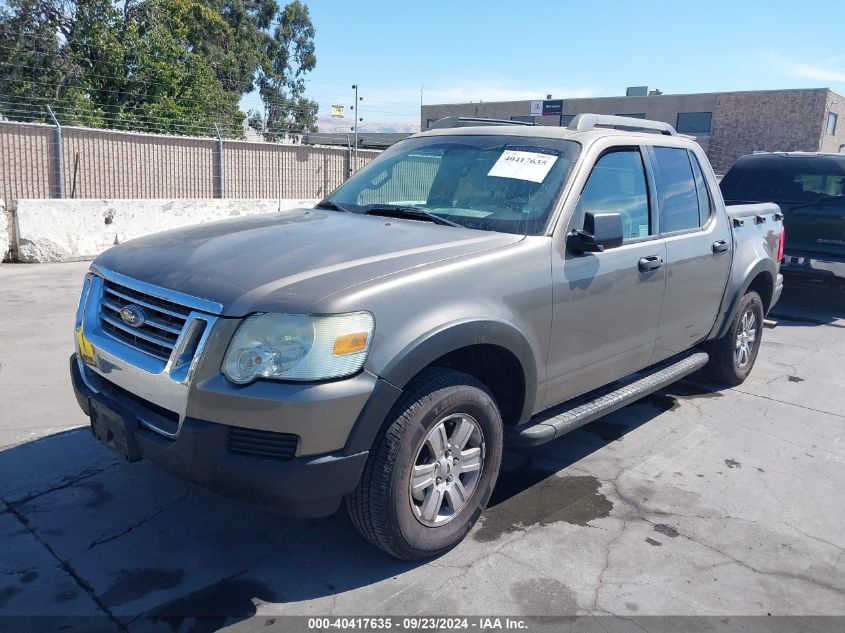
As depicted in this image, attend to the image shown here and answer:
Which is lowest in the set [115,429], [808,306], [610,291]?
[808,306]

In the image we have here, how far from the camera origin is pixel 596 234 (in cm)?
363

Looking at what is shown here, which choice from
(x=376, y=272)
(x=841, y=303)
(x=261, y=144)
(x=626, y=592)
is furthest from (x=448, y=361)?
(x=261, y=144)

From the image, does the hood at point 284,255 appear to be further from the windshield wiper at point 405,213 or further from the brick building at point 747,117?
the brick building at point 747,117

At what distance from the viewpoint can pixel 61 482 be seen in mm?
3900

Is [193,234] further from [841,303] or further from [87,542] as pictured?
[841,303]

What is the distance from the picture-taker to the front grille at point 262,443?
8.82 feet

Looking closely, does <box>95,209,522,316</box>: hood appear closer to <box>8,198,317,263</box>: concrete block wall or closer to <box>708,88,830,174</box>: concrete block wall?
<box>8,198,317,263</box>: concrete block wall

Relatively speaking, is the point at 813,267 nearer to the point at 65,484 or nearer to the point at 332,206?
the point at 332,206

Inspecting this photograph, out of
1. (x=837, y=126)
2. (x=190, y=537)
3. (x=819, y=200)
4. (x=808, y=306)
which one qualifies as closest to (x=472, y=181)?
(x=190, y=537)

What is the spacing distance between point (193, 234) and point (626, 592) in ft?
8.83

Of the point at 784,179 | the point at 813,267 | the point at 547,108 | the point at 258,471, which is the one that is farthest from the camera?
the point at 547,108

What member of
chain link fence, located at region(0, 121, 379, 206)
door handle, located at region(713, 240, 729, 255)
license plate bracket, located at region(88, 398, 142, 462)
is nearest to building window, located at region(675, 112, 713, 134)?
chain link fence, located at region(0, 121, 379, 206)

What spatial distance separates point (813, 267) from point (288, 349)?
26.9ft

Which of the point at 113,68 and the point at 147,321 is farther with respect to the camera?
the point at 113,68
